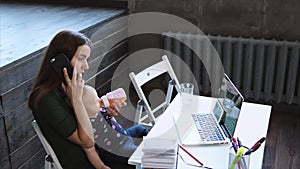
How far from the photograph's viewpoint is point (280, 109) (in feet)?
11.7

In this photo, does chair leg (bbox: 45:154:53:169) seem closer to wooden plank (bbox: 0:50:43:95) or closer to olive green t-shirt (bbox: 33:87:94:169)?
olive green t-shirt (bbox: 33:87:94:169)

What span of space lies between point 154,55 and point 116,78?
18.2 inches

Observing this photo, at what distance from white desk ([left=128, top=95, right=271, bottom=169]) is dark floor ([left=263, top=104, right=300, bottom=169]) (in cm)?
84

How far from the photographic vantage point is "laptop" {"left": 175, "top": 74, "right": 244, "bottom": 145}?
1.76 metres

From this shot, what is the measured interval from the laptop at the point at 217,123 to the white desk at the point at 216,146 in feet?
0.11

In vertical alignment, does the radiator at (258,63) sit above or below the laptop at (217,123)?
below

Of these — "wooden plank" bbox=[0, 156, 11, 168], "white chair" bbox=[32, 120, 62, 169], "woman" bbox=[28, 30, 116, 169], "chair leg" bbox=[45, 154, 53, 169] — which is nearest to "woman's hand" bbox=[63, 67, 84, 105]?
"woman" bbox=[28, 30, 116, 169]

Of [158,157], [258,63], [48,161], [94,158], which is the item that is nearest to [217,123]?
[158,157]

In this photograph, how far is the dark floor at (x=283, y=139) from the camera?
277 centimetres

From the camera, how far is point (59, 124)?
166cm

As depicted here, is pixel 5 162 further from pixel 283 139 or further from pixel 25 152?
pixel 283 139

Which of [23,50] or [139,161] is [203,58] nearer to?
[23,50]

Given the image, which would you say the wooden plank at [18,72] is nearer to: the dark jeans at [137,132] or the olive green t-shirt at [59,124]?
the olive green t-shirt at [59,124]

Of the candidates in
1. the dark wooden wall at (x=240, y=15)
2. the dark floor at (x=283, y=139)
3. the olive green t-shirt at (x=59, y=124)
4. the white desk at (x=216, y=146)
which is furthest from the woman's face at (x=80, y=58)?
the dark wooden wall at (x=240, y=15)
